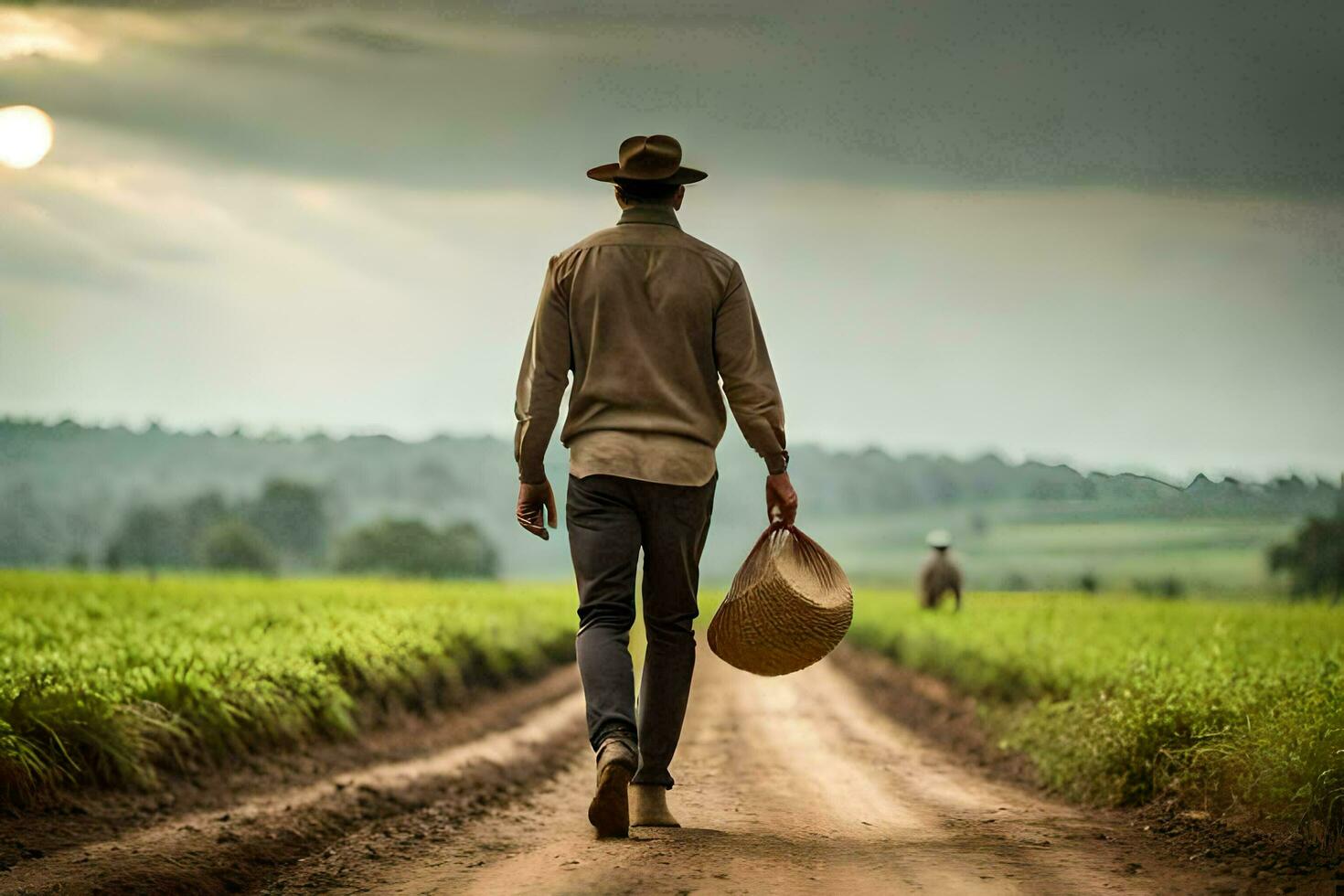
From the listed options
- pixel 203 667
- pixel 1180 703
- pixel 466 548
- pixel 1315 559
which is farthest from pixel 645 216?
pixel 466 548

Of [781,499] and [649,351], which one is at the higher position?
[649,351]

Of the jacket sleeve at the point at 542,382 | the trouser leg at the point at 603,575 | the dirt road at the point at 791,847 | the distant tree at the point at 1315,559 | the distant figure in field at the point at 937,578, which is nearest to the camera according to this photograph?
the dirt road at the point at 791,847

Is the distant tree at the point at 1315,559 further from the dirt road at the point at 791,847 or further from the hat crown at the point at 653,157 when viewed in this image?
the hat crown at the point at 653,157

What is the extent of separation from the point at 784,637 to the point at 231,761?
3.97m

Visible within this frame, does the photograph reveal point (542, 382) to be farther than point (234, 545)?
No

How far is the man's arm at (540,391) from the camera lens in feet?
16.6

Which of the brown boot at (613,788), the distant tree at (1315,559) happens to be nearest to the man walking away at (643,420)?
the brown boot at (613,788)

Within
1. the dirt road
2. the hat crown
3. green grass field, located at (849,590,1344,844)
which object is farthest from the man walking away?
green grass field, located at (849,590,1344,844)

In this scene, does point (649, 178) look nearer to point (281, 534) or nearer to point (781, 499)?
point (781, 499)

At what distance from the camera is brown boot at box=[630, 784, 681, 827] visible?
5188 mm

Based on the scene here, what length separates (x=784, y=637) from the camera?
525 centimetres

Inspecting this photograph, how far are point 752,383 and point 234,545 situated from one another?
43.7 m

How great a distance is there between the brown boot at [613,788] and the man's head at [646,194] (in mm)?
2042

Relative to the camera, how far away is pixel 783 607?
17.1ft
